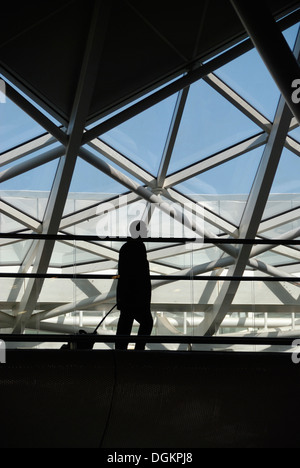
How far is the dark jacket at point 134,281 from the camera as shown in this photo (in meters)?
8.81

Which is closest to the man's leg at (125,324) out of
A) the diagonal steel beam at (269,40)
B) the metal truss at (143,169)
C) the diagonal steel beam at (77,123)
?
the diagonal steel beam at (77,123)

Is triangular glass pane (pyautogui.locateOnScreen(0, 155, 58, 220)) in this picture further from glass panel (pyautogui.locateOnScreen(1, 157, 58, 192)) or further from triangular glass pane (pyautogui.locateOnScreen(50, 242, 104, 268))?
triangular glass pane (pyautogui.locateOnScreen(50, 242, 104, 268))

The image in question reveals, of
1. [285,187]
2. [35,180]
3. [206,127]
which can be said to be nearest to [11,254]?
[35,180]


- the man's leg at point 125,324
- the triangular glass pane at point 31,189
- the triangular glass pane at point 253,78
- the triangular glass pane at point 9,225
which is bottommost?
the man's leg at point 125,324

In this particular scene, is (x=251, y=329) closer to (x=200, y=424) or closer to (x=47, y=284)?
(x=200, y=424)

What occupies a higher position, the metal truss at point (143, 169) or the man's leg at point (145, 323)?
the metal truss at point (143, 169)

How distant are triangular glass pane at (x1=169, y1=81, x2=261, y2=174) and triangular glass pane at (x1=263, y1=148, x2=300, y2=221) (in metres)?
1.82

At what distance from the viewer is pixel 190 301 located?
934 centimetres

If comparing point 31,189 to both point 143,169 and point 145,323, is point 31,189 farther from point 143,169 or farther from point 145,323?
point 145,323

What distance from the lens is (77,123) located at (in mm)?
16656

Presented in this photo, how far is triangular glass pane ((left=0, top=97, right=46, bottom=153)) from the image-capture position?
1755 cm

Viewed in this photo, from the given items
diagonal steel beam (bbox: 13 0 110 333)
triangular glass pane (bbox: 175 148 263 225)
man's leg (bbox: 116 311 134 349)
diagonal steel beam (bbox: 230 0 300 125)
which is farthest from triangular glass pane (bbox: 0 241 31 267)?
diagonal steel beam (bbox: 230 0 300 125)

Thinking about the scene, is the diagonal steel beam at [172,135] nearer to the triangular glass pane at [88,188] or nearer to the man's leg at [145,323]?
the triangular glass pane at [88,188]

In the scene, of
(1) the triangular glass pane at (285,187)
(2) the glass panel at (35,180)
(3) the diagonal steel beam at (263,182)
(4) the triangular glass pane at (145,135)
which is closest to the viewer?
(4) the triangular glass pane at (145,135)
